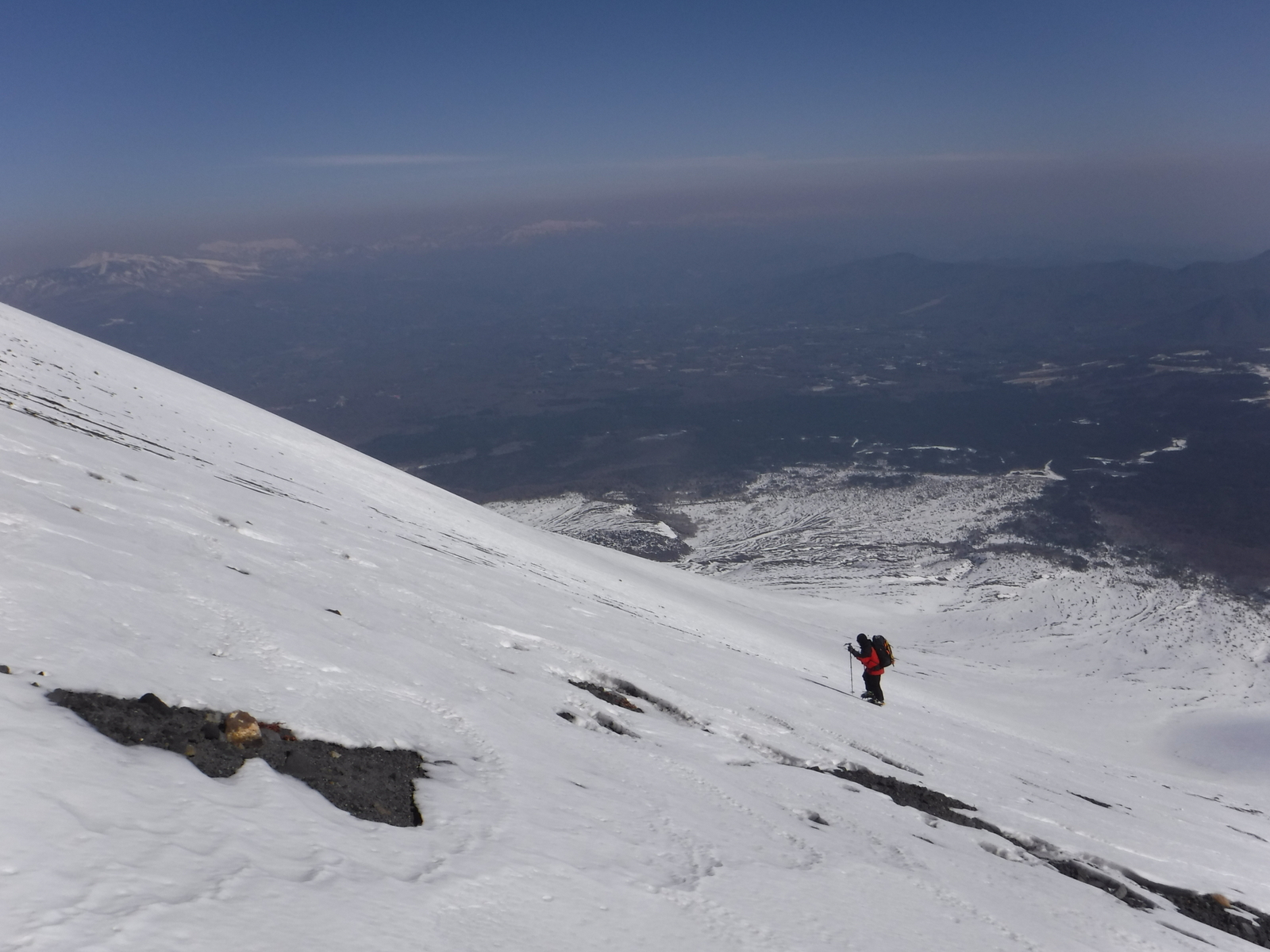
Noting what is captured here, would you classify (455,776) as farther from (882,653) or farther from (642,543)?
(642,543)

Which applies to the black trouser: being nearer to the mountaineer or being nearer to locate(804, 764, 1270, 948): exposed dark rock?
the mountaineer

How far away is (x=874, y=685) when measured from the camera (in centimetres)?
1919

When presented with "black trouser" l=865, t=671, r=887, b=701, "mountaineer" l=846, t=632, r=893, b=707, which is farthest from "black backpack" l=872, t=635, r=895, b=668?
"black trouser" l=865, t=671, r=887, b=701

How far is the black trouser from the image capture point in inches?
755

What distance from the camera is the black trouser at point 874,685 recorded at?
19.2m

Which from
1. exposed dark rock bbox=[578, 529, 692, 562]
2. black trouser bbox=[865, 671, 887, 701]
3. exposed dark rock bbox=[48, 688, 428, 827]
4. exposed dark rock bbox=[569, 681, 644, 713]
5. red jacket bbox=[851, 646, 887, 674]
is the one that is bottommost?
exposed dark rock bbox=[578, 529, 692, 562]

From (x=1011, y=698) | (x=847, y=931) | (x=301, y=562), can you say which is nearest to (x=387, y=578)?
(x=301, y=562)

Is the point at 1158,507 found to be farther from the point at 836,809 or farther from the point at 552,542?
the point at 836,809

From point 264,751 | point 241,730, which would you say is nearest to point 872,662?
point 264,751

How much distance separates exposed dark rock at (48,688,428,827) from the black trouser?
1469 centimetres

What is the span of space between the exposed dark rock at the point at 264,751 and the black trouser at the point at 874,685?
48.2 ft

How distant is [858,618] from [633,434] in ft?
367

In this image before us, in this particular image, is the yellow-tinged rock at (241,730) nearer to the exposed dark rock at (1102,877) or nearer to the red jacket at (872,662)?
the exposed dark rock at (1102,877)

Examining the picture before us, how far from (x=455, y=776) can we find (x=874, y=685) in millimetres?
14550
